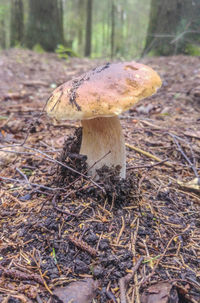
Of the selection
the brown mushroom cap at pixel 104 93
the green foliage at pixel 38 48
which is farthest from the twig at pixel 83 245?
the green foliage at pixel 38 48

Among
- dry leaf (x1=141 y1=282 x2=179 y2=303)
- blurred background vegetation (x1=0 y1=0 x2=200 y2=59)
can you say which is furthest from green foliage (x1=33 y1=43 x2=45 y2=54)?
dry leaf (x1=141 y1=282 x2=179 y2=303)

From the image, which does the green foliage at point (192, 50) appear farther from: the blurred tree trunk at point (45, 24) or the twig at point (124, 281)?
the twig at point (124, 281)

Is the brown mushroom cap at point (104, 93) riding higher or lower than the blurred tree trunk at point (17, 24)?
lower

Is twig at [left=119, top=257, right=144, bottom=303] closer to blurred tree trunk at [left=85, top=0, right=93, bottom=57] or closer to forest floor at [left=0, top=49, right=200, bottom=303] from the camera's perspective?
forest floor at [left=0, top=49, right=200, bottom=303]

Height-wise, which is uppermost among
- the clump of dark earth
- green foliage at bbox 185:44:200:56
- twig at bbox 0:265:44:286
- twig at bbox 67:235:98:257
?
Answer: green foliage at bbox 185:44:200:56

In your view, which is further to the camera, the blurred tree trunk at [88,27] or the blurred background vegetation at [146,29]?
the blurred tree trunk at [88,27]

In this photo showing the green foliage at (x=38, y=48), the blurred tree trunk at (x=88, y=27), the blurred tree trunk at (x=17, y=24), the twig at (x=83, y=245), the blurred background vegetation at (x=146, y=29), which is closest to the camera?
the twig at (x=83, y=245)
